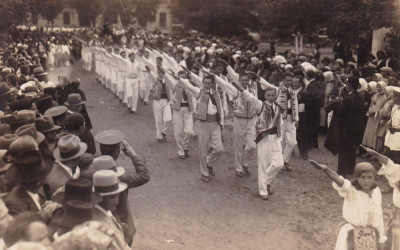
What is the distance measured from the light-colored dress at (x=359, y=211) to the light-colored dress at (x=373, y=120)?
541 centimetres

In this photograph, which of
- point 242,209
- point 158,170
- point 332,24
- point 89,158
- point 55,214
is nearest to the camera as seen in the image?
point 55,214

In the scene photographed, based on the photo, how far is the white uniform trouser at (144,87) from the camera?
15871mm

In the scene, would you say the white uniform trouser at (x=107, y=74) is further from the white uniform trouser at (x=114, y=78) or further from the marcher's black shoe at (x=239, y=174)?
the marcher's black shoe at (x=239, y=174)

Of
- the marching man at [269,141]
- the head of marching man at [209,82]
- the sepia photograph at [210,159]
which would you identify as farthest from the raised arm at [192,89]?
the marching man at [269,141]

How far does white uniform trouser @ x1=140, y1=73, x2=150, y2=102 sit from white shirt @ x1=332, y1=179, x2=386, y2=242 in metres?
11.5

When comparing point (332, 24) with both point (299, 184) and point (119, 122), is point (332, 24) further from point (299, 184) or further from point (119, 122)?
point (299, 184)

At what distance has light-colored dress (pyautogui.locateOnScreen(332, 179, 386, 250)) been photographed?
4.79 m

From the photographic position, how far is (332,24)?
17.5m

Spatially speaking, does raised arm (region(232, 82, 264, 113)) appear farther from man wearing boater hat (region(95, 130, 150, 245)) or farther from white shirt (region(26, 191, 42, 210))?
white shirt (region(26, 191, 42, 210))

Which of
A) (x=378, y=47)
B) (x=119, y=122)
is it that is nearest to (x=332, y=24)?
(x=378, y=47)

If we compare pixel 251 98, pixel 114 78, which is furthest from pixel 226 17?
pixel 251 98

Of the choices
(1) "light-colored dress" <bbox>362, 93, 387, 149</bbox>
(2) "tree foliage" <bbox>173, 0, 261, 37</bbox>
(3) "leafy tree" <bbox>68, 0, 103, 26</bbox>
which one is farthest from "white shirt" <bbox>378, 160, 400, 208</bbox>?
(3) "leafy tree" <bbox>68, 0, 103, 26</bbox>

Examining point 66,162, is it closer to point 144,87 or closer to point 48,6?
point 144,87

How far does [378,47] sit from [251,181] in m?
13.3
